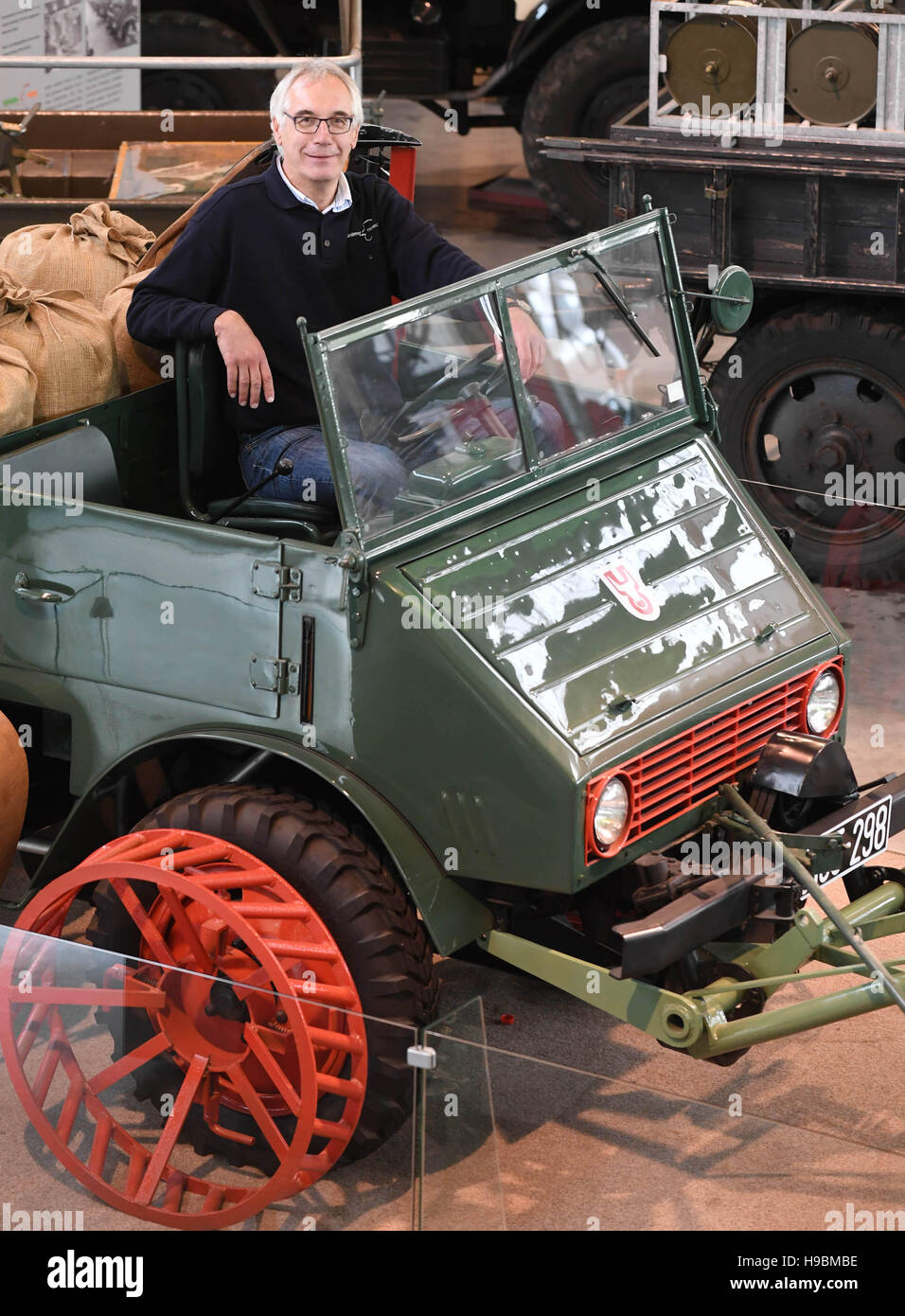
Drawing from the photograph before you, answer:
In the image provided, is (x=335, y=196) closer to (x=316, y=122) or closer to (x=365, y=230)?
(x=365, y=230)

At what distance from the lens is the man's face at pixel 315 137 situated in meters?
4.45

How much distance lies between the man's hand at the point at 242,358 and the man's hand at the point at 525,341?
0.62 m

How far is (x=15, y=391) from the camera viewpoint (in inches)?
183

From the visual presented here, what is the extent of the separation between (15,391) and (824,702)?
85.0 inches

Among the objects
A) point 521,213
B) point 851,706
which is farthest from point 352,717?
point 521,213

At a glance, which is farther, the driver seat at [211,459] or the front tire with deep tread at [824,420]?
the front tire with deep tread at [824,420]

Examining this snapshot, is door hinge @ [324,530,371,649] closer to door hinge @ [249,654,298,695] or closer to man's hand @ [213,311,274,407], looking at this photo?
door hinge @ [249,654,298,695]

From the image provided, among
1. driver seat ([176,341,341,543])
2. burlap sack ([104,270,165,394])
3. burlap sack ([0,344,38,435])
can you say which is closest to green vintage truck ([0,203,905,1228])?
driver seat ([176,341,341,543])

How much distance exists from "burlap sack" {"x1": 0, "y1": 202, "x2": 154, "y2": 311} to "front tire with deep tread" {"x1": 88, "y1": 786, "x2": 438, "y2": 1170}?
2.26 m

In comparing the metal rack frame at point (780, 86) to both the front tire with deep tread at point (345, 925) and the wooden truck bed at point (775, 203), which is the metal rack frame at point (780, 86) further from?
the front tire with deep tread at point (345, 925)

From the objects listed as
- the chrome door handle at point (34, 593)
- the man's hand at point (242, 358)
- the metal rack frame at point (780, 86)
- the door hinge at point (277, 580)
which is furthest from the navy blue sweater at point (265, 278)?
the metal rack frame at point (780, 86)

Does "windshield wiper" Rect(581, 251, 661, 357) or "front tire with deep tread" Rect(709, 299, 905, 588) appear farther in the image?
"front tire with deep tread" Rect(709, 299, 905, 588)

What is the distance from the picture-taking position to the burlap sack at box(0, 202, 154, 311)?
5582 millimetres
